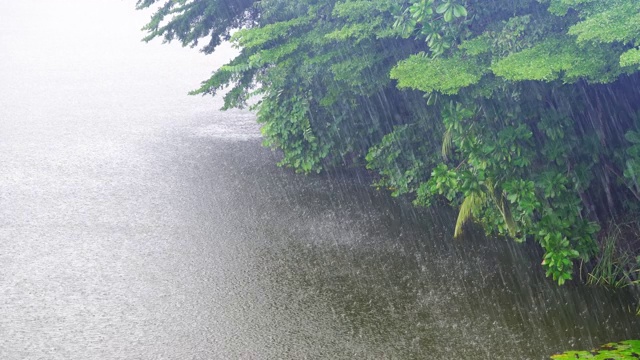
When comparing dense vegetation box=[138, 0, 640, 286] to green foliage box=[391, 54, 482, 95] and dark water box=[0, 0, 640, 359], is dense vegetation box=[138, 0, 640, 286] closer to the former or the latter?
green foliage box=[391, 54, 482, 95]

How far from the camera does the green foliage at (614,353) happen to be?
5.95 meters

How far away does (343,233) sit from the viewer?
37.4ft

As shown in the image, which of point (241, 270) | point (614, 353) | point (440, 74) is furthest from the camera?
point (241, 270)

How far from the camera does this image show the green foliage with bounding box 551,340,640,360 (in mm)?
5953

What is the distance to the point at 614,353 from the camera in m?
6.50

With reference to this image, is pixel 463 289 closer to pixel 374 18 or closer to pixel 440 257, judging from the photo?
pixel 440 257

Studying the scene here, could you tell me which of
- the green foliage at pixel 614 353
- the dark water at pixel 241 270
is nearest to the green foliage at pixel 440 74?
the dark water at pixel 241 270

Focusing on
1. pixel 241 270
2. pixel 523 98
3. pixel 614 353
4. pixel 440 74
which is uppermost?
pixel 440 74

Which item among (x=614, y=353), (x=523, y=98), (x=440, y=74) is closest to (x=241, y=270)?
(x=440, y=74)

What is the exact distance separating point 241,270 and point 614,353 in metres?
5.33

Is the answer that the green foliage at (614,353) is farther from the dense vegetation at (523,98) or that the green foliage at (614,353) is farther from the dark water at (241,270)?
the dense vegetation at (523,98)

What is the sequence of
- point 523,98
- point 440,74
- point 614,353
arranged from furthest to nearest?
point 523,98, point 440,74, point 614,353

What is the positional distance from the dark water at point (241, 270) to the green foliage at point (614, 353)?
0.68m

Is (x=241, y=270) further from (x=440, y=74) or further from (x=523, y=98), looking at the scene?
(x=523, y=98)
